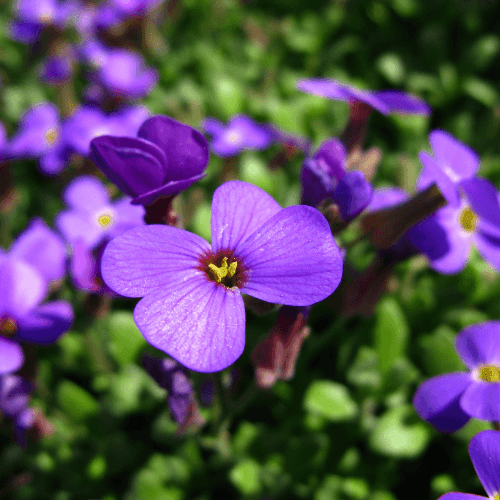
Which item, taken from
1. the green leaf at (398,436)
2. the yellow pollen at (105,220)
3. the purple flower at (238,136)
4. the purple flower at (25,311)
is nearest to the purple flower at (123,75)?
the purple flower at (238,136)

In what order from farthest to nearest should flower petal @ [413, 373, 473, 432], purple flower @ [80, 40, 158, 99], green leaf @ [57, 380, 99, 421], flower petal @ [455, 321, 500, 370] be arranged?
purple flower @ [80, 40, 158, 99], green leaf @ [57, 380, 99, 421], flower petal @ [455, 321, 500, 370], flower petal @ [413, 373, 473, 432]

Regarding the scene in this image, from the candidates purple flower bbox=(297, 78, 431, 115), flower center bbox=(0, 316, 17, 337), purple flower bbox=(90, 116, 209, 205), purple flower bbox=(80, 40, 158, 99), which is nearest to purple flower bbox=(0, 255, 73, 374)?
flower center bbox=(0, 316, 17, 337)

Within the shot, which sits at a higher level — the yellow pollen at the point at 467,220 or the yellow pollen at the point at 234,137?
the yellow pollen at the point at 467,220

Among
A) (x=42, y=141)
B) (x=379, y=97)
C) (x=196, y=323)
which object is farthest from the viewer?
(x=42, y=141)

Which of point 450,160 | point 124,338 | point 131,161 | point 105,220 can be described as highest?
point 131,161

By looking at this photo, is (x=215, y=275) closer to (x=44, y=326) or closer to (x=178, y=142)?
(x=178, y=142)

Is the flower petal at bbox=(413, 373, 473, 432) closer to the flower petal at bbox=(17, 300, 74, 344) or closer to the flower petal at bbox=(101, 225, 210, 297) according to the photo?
the flower petal at bbox=(101, 225, 210, 297)

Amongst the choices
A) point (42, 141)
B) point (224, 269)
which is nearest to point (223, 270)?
point (224, 269)

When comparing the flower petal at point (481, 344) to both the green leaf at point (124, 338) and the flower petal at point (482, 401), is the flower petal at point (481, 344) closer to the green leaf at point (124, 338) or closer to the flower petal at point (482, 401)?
the flower petal at point (482, 401)
